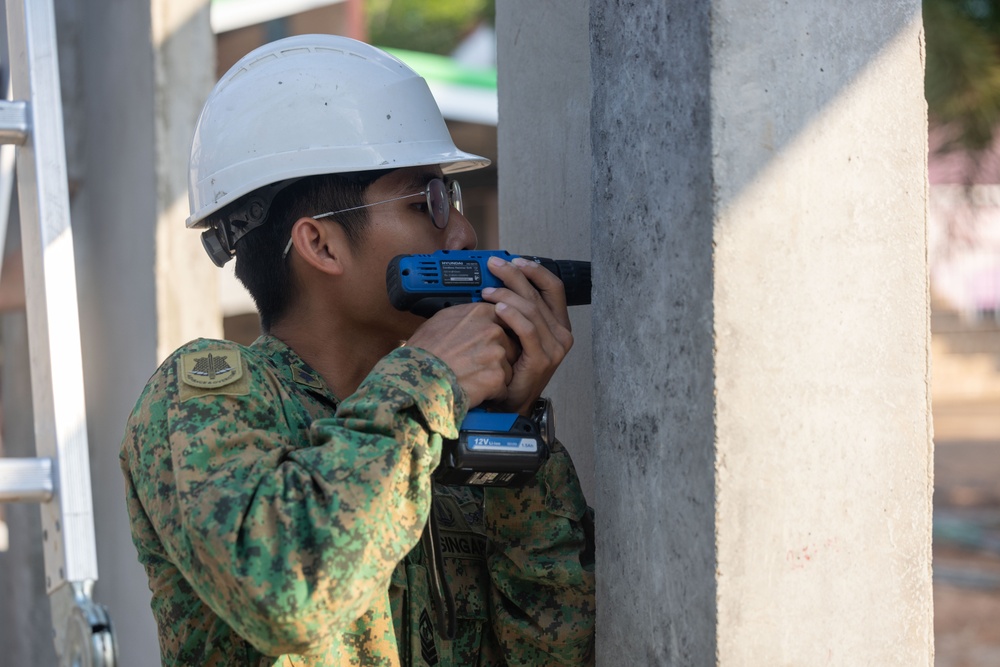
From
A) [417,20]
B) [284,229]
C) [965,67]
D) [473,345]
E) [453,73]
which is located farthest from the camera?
[417,20]

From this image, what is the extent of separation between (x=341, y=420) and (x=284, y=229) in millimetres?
600

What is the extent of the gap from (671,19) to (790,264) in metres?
0.41

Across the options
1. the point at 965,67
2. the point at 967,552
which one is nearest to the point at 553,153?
the point at 965,67

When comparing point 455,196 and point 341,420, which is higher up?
point 455,196

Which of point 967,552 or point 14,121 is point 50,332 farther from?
point 967,552

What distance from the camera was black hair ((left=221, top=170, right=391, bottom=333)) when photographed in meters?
2.13

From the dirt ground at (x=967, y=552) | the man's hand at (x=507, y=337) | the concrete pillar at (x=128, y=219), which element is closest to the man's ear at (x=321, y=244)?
the man's hand at (x=507, y=337)

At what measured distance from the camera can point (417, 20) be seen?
119 ft

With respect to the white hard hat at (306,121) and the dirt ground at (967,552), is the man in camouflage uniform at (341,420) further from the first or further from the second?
the dirt ground at (967,552)

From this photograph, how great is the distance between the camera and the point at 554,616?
2.06 metres

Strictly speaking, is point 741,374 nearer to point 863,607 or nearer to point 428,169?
point 863,607

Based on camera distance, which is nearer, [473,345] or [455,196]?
[473,345]

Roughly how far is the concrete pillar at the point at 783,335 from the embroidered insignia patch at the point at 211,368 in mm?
663

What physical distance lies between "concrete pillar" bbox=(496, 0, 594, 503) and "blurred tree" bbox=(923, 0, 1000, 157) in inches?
240
